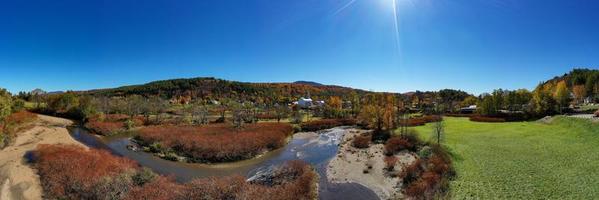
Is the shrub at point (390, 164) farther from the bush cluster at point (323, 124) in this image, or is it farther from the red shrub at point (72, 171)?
the bush cluster at point (323, 124)

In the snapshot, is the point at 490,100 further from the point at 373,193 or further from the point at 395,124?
→ the point at 373,193

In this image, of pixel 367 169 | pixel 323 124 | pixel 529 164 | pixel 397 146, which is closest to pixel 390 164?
pixel 367 169

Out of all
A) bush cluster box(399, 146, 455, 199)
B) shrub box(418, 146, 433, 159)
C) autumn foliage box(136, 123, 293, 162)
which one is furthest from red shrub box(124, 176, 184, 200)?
shrub box(418, 146, 433, 159)

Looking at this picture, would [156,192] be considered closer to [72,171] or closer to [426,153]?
[72,171]

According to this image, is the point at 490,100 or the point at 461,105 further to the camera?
the point at 461,105

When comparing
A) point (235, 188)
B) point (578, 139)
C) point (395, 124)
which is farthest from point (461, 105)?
point (235, 188)

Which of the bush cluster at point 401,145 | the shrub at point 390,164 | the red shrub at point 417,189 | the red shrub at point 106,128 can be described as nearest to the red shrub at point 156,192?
the red shrub at point 417,189

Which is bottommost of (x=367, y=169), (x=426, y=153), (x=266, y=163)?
(x=266, y=163)

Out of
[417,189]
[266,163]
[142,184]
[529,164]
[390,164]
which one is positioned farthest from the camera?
[266,163]
